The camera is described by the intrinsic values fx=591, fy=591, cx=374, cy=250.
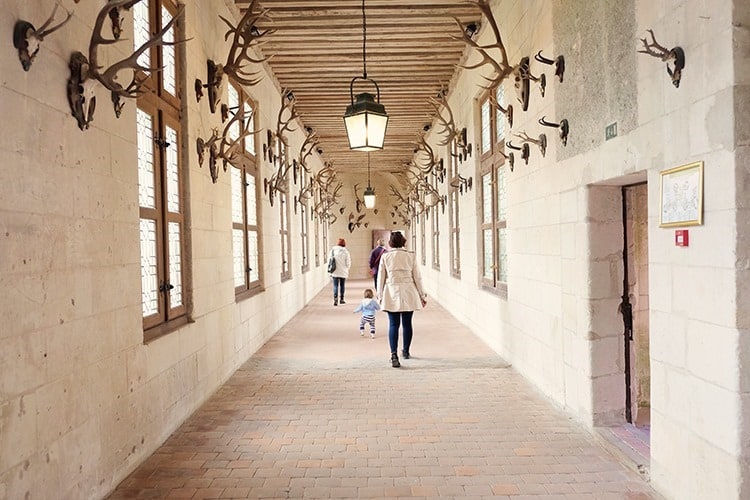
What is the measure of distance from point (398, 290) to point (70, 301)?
3.27 metres

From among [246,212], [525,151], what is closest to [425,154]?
[246,212]

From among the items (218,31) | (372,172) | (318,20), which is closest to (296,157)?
(318,20)

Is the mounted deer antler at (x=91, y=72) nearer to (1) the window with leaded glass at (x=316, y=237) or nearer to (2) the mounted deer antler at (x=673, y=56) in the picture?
(2) the mounted deer antler at (x=673, y=56)

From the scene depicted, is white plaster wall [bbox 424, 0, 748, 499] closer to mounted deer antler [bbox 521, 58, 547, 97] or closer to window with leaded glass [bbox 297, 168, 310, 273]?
mounted deer antler [bbox 521, 58, 547, 97]

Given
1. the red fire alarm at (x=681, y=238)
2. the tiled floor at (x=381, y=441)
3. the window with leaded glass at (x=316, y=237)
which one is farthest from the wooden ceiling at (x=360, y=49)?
the window with leaded glass at (x=316, y=237)

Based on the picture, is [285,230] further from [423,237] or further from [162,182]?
[423,237]

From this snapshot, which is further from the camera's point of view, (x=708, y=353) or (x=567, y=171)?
(x=567, y=171)

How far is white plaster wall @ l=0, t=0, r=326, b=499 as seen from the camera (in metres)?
1.98

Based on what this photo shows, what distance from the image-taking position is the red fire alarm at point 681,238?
235cm

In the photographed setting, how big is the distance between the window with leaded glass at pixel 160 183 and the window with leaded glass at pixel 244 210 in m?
1.13

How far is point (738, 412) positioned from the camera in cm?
204

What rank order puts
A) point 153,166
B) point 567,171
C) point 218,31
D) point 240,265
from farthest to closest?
point 240,265
point 218,31
point 567,171
point 153,166

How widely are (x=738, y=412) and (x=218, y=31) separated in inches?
176

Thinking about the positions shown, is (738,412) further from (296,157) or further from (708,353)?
(296,157)
